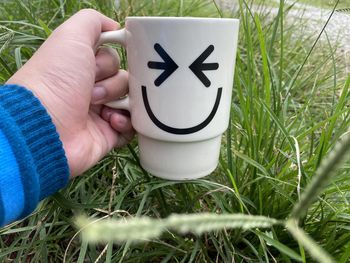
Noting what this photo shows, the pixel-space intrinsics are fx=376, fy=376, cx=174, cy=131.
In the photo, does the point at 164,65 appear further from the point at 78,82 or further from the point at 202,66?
the point at 78,82

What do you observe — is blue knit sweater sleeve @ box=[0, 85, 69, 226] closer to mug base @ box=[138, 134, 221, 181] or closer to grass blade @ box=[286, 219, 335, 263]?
mug base @ box=[138, 134, 221, 181]

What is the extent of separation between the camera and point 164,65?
465 millimetres

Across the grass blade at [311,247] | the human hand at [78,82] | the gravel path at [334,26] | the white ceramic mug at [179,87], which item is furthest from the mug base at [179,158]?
the gravel path at [334,26]

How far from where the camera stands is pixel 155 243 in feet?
1.92

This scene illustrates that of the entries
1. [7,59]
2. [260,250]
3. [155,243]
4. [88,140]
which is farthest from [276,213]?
[7,59]

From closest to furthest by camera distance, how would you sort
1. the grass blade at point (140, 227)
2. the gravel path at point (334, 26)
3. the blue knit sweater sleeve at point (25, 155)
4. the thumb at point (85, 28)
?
the grass blade at point (140, 227) → the blue knit sweater sleeve at point (25, 155) → the thumb at point (85, 28) → the gravel path at point (334, 26)

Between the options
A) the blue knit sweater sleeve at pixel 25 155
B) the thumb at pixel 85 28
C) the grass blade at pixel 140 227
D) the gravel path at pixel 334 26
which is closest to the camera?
the grass blade at pixel 140 227

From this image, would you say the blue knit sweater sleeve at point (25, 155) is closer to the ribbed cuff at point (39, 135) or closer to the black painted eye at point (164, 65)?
the ribbed cuff at point (39, 135)

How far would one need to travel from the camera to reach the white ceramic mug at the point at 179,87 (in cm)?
45

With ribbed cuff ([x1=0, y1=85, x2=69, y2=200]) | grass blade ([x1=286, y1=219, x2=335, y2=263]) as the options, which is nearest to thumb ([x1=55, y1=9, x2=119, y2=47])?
ribbed cuff ([x1=0, y1=85, x2=69, y2=200])

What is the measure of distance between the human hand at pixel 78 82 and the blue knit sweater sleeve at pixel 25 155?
4cm

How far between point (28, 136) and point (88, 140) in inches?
5.3

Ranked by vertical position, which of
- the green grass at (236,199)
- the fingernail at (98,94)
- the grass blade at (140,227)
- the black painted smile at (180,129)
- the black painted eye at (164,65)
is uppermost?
the grass blade at (140,227)

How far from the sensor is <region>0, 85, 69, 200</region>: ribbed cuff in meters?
0.48
